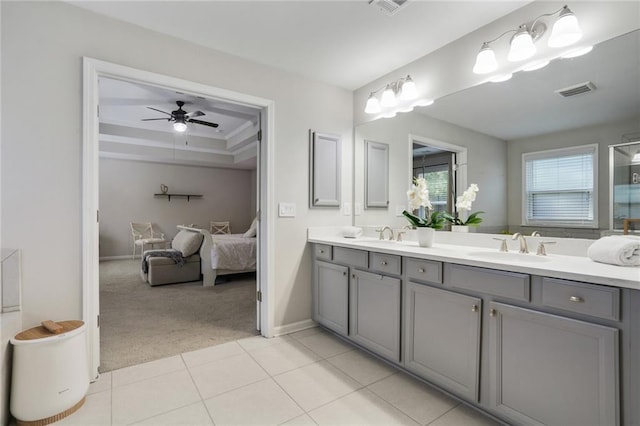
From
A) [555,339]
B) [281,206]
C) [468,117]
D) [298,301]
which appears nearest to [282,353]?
[298,301]

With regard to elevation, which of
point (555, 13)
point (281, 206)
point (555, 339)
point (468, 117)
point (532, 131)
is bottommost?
point (555, 339)

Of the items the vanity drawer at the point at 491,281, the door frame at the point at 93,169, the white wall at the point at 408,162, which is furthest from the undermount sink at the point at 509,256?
the door frame at the point at 93,169

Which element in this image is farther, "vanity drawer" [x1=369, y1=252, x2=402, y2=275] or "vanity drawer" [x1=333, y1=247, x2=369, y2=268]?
"vanity drawer" [x1=333, y1=247, x2=369, y2=268]

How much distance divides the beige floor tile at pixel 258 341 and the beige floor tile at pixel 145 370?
500mm

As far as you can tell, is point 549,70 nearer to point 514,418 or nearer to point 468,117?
point 468,117

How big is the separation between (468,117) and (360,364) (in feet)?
6.53

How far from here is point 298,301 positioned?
2.90m

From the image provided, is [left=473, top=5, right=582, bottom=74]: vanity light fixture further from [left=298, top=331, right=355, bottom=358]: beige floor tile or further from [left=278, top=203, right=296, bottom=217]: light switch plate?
[left=298, top=331, right=355, bottom=358]: beige floor tile

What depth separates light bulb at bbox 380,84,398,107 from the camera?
8.91 feet

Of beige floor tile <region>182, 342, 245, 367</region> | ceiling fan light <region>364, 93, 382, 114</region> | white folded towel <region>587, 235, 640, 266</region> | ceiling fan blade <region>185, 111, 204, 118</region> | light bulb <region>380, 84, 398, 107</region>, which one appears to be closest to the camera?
white folded towel <region>587, 235, 640, 266</region>

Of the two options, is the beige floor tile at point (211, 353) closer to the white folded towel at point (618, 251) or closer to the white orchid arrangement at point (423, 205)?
the white orchid arrangement at point (423, 205)

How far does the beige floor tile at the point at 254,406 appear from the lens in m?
1.62

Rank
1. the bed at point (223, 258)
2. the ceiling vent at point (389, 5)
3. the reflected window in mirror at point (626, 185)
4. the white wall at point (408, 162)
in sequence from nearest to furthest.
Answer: the reflected window in mirror at point (626, 185) → the ceiling vent at point (389, 5) → the white wall at point (408, 162) → the bed at point (223, 258)

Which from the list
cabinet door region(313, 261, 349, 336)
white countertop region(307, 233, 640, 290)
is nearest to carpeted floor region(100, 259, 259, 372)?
cabinet door region(313, 261, 349, 336)
